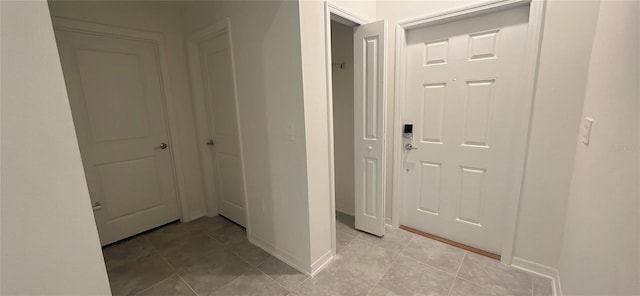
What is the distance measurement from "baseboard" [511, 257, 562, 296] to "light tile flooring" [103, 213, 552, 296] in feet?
0.13

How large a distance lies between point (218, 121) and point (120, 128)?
32.8 inches

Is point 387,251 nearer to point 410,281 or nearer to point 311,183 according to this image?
point 410,281

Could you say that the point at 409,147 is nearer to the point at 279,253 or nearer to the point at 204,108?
→ the point at 279,253

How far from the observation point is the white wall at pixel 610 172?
78 cm

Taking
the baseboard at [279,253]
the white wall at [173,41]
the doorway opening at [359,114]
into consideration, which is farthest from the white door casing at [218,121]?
the doorway opening at [359,114]

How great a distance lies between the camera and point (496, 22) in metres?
1.70

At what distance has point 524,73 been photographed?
1608 mm

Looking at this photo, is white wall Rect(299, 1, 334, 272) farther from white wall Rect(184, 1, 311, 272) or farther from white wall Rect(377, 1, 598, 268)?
white wall Rect(377, 1, 598, 268)

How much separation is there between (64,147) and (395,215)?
2.33 meters

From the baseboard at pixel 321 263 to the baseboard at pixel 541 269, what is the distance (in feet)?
4.45

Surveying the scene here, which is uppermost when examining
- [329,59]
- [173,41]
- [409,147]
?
[173,41]

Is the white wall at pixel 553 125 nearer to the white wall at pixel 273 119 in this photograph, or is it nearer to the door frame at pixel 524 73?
the door frame at pixel 524 73

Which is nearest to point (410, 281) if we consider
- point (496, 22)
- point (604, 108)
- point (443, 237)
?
point (443, 237)

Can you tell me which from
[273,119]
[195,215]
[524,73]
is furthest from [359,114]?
[195,215]
